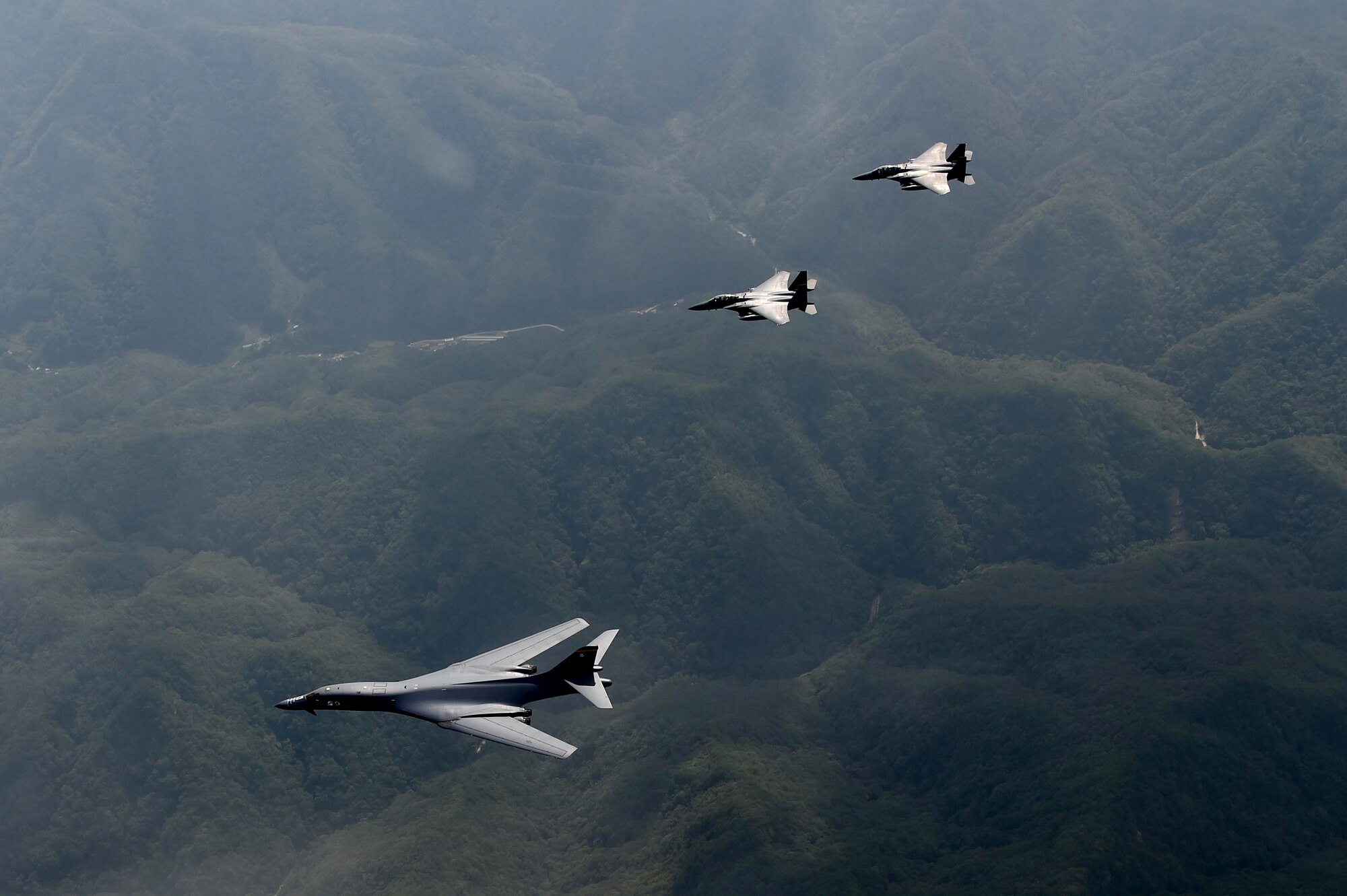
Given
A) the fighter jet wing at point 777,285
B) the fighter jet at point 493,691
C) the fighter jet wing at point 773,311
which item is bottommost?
the fighter jet at point 493,691

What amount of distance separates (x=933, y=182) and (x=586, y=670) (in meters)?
82.6

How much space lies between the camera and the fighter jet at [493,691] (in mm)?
115000

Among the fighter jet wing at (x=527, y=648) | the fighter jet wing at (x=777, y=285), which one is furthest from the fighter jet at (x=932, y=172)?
the fighter jet wing at (x=527, y=648)

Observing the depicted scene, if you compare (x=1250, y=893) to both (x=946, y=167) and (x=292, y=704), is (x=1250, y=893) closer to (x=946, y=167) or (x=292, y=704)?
(x=946, y=167)

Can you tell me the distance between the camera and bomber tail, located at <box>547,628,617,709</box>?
4604 inches

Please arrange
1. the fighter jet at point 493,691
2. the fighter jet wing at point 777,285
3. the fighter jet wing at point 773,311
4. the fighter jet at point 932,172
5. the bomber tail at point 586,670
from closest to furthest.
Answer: the fighter jet at point 493,691
the bomber tail at point 586,670
the fighter jet wing at point 773,311
the fighter jet wing at point 777,285
the fighter jet at point 932,172

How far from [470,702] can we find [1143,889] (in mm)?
140263

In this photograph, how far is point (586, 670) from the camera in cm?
11744

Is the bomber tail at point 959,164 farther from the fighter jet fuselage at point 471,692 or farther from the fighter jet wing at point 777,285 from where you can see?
the fighter jet fuselage at point 471,692

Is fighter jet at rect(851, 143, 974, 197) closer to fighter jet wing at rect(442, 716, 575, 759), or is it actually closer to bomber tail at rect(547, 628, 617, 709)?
bomber tail at rect(547, 628, 617, 709)

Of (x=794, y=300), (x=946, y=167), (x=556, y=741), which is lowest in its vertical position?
(x=556, y=741)

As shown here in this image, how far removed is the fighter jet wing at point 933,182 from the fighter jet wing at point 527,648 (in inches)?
2983

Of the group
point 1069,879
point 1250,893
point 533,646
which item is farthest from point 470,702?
point 1250,893

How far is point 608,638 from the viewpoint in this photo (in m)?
117
